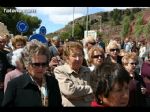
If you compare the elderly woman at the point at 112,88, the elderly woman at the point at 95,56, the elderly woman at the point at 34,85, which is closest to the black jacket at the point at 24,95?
the elderly woman at the point at 34,85

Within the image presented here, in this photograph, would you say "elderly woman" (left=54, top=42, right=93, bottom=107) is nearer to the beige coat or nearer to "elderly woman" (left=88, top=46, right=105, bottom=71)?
the beige coat

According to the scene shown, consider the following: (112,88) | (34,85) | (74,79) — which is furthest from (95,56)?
(112,88)

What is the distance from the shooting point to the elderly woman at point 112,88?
2.92m

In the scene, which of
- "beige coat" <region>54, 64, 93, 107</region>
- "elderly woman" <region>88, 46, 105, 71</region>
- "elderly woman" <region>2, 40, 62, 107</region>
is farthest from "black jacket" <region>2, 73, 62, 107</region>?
"elderly woman" <region>88, 46, 105, 71</region>

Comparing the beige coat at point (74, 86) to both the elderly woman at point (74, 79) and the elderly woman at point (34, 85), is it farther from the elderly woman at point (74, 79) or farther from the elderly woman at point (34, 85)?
the elderly woman at point (34, 85)

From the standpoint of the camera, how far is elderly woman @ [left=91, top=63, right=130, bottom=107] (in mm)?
2916

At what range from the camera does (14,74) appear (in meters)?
5.13

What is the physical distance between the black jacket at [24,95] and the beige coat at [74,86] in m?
0.68
